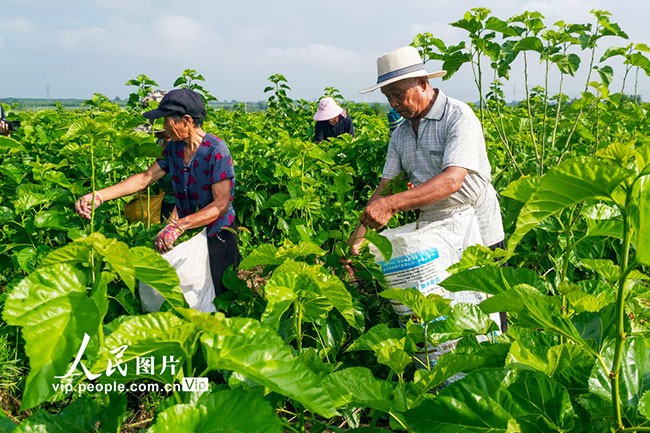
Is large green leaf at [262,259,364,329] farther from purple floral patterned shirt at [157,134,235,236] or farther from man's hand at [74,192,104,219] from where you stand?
man's hand at [74,192,104,219]

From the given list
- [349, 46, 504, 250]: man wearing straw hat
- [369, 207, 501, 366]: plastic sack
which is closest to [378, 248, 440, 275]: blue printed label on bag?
[369, 207, 501, 366]: plastic sack

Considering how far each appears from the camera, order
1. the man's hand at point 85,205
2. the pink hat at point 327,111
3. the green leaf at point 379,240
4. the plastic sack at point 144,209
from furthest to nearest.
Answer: the pink hat at point 327,111, the plastic sack at point 144,209, the man's hand at point 85,205, the green leaf at point 379,240

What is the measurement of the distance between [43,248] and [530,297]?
8.53 feet

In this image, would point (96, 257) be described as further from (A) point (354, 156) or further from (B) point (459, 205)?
(A) point (354, 156)

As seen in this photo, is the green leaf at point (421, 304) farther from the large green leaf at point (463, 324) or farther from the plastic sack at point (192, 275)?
the plastic sack at point (192, 275)

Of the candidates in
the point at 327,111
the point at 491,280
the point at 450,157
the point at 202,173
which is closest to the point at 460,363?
the point at 491,280

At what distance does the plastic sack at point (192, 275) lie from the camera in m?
2.58

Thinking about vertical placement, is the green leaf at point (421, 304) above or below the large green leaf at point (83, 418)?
above

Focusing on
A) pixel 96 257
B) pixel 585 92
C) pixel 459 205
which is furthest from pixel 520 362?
pixel 585 92

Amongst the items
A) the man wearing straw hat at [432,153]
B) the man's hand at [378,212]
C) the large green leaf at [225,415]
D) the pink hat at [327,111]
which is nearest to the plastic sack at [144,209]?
the man wearing straw hat at [432,153]

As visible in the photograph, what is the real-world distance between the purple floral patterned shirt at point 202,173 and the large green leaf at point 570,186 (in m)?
2.14

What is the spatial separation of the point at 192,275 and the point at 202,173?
1.74ft

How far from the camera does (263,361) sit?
2.86ft

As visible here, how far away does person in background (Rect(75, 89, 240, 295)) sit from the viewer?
9.16 feet
